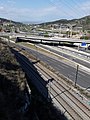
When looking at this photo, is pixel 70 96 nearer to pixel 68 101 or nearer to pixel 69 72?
pixel 68 101

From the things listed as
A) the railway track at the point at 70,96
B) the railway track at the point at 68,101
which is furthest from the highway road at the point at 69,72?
the railway track at the point at 68,101

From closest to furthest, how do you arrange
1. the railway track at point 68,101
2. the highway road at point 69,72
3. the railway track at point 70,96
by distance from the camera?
the railway track at point 68,101
the railway track at point 70,96
the highway road at point 69,72

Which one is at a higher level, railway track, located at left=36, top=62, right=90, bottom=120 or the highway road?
railway track, located at left=36, top=62, right=90, bottom=120

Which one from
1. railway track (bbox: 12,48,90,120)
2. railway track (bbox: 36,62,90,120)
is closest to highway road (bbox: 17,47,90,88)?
railway track (bbox: 36,62,90,120)

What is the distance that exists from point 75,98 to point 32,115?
17971mm

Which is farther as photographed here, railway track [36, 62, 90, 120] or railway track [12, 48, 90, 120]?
railway track [36, 62, 90, 120]

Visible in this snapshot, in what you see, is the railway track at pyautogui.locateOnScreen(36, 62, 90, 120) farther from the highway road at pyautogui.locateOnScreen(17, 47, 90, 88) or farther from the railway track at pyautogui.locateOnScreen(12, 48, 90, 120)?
the highway road at pyautogui.locateOnScreen(17, 47, 90, 88)

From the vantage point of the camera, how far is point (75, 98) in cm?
4325

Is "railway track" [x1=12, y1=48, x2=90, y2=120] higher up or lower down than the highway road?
higher up

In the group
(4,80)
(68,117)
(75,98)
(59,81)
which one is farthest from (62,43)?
(4,80)

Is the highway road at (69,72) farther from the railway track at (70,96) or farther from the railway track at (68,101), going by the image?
the railway track at (68,101)

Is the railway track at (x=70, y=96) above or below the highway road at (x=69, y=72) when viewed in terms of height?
above

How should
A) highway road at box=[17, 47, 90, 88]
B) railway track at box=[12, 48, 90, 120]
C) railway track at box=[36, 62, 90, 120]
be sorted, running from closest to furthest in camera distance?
railway track at box=[12, 48, 90, 120] → railway track at box=[36, 62, 90, 120] → highway road at box=[17, 47, 90, 88]

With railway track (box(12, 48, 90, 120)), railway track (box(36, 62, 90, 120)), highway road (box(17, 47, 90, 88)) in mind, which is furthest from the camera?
highway road (box(17, 47, 90, 88))
